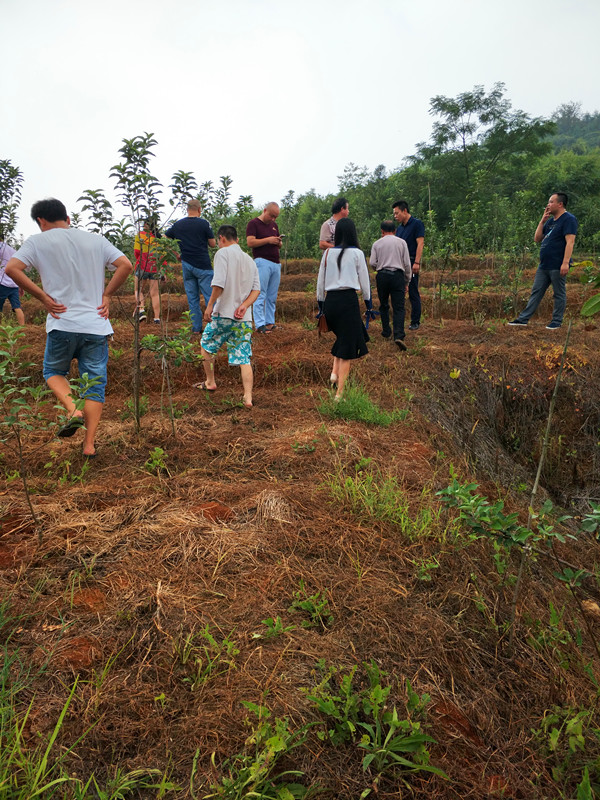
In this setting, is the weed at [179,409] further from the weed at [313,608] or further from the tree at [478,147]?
the tree at [478,147]

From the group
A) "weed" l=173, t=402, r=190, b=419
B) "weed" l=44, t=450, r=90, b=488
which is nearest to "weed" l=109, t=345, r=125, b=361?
"weed" l=173, t=402, r=190, b=419

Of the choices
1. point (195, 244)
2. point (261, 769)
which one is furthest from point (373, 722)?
point (195, 244)

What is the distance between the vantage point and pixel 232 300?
4418 millimetres

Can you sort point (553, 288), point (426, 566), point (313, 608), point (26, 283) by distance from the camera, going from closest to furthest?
point (313, 608)
point (426, 566)
point (26, 283)
point (553, 288)

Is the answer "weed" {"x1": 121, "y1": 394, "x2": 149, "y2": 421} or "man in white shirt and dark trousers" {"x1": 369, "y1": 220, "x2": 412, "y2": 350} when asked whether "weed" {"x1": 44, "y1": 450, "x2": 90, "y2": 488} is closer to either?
"weed" {"x1": 121, "y1": 394, "x2": 149, "y2": 421}

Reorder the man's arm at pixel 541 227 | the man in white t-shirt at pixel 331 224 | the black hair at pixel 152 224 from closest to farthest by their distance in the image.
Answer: the black hair at pixel 152 224 < the man in white t-shirt at pixel 331 224 < the man's arm at pixel 541 227

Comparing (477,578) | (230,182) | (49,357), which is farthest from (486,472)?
(230,182)

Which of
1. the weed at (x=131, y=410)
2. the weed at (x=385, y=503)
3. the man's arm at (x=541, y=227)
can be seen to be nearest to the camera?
the weed at (x=385, y=503)

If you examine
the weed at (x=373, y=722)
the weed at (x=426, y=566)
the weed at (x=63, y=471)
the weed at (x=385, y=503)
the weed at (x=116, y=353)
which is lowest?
the weed at (x=373, y=722)

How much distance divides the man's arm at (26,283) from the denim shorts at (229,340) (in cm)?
153

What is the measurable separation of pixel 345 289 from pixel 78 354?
2328 mm

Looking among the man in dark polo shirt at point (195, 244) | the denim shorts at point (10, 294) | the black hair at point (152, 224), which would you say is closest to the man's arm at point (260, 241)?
the man in dark polo shirt at point (195, 244)

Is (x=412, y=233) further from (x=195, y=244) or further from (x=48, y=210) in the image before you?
(x=48, y=210)

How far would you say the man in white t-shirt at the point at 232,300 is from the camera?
4.33 meters
